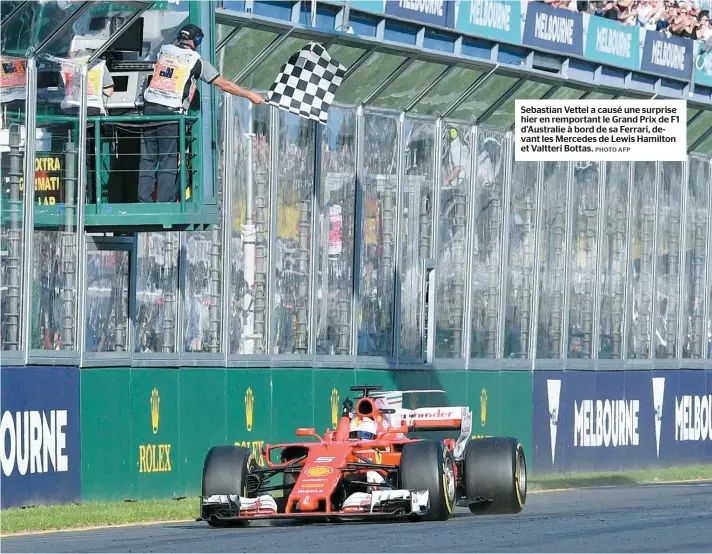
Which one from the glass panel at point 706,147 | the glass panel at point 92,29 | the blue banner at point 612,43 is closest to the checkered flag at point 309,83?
the glass panel at point 92,29

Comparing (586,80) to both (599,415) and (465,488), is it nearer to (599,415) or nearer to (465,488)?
(599,415)

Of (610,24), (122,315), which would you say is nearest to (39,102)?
(122,315)

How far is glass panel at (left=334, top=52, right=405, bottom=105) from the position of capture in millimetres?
22547

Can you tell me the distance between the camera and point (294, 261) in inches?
869

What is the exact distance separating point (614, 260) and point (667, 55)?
3421mm

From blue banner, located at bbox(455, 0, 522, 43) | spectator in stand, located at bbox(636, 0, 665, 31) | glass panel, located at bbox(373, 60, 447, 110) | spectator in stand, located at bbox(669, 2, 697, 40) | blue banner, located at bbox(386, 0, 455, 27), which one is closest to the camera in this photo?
blue banner, located at bbox(386, 0, 455, 27)

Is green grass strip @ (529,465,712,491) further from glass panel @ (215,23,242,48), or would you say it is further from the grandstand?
glass panel @ (215,23,242,48)

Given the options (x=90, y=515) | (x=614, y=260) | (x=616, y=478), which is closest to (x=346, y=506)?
(x=90, y=515)

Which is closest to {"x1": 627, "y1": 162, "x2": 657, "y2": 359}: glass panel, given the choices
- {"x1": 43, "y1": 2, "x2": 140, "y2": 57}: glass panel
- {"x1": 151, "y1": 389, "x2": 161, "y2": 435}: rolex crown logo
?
{"x1": 151, "y1": 389, "x2": 161, "y2": 435}: rolex crown logo

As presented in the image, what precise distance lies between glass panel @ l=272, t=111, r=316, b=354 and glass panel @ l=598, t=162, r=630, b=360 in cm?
831

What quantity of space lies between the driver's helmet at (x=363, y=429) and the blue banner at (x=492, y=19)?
9361 millimetres

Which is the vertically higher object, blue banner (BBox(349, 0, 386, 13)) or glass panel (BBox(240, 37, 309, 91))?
blue banner (BBox(349, 0, 386, 13))

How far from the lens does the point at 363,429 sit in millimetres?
15547

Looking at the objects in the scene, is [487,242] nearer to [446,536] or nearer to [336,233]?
[336,233]
